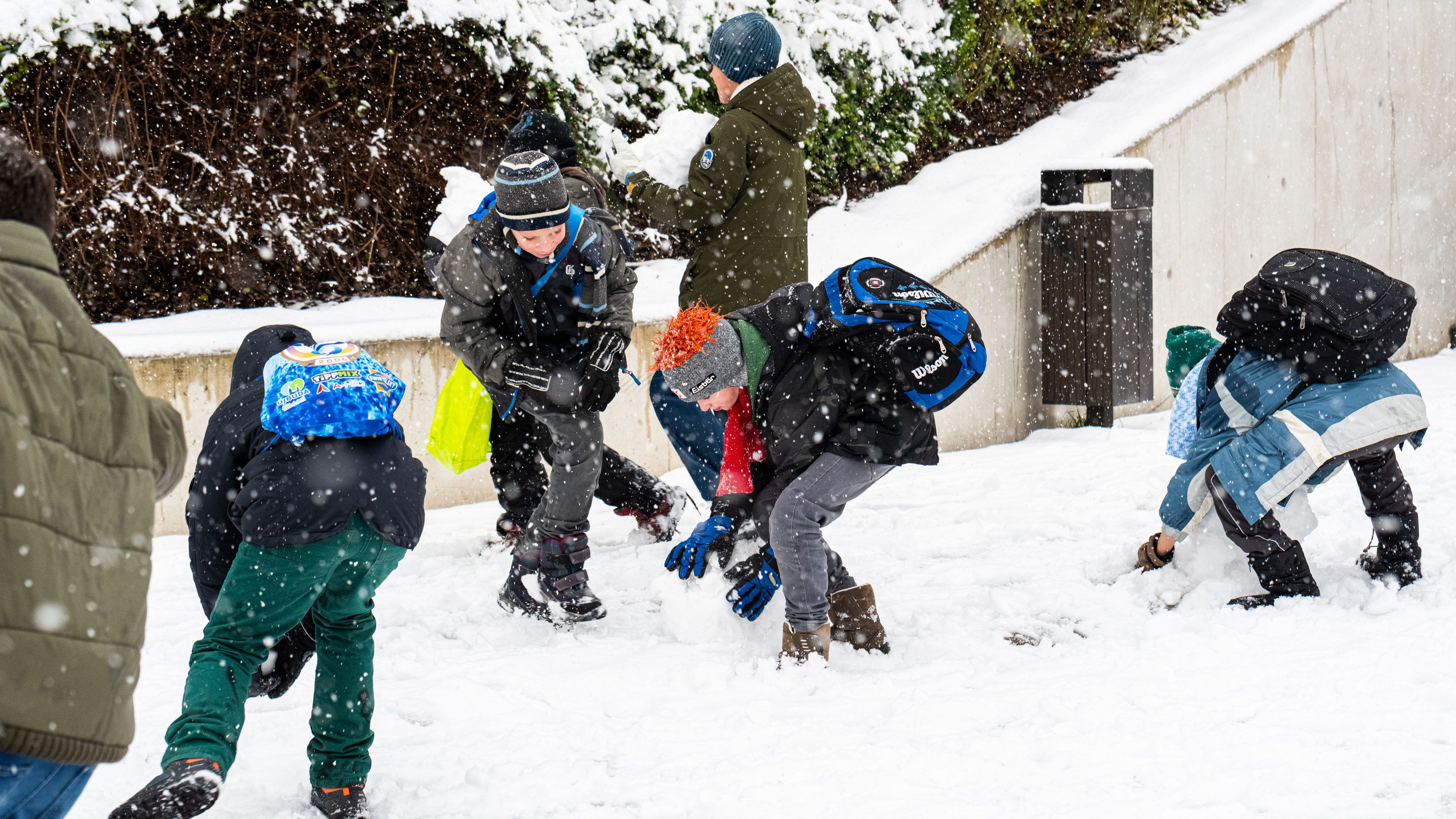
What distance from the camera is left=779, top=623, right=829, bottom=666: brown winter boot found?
12.7 feet

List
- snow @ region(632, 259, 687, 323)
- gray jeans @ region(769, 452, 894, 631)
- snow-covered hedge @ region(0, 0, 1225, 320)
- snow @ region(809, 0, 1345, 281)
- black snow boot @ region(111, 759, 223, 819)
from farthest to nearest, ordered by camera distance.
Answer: snow @ region(809, 0, 1345, 281)
snow @ region(632, 259, 687, 323)
snow-covered hedge @ region(0, 0, 1225, 320)
gray jeans @ region(769, 452, 894, 631)
black snow boot @ region(111, 759, 223, 819)

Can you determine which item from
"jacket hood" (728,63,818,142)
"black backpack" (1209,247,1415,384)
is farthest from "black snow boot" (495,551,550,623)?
"black backpack" (1209,247,1415,384)

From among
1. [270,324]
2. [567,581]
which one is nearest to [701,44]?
[270,324]

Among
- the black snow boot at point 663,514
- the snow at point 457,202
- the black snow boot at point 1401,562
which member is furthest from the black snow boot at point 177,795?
the black snow boot at point 1401,562

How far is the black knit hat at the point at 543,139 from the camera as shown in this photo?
514 cm

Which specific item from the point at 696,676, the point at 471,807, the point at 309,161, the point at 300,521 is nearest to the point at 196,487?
the point at 300,521

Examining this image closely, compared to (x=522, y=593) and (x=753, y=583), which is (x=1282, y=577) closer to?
(x=753, y=583)

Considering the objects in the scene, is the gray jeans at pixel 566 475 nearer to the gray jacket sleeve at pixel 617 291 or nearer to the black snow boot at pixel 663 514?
the gray jacket sleeve at pixel 617 291

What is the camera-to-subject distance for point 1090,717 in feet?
11.3

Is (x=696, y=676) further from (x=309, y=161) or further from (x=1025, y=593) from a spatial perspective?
(x=309, y=161)

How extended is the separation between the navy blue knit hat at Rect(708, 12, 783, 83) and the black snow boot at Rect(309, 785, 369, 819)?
3.30 meters

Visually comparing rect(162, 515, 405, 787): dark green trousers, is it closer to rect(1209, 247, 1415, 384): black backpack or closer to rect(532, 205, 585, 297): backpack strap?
rect(532, 205, 585, 297): backpack strap

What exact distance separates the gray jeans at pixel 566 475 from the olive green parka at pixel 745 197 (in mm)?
1006

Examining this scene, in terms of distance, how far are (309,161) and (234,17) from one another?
0.80 m
